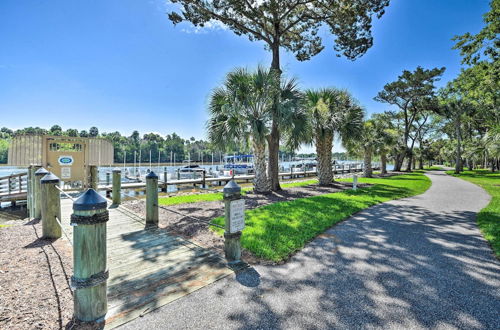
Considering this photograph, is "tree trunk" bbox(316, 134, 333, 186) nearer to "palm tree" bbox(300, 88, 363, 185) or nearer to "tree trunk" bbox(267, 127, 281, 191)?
"palm tree" bbox(300, 88, 363, 185)

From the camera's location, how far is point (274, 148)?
10.5 metres

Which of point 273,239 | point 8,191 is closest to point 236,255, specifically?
point 273,239

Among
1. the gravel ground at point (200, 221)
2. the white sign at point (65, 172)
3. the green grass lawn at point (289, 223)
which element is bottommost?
the gravel ground at point (200, 221)

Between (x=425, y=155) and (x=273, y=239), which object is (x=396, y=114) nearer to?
(x=425, y=155)

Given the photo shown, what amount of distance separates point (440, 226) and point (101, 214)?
6.63 metres

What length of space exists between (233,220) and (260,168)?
6573 millimetres

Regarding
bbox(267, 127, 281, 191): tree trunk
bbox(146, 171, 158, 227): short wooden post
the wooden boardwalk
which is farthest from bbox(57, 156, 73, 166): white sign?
bbox(267, 127, 281, 191): tree trunk

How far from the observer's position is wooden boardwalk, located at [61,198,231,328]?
96.6 inches

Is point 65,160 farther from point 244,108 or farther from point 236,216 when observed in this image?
point 236,216

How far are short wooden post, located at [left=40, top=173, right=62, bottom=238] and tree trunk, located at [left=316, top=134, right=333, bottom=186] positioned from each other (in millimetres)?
11693

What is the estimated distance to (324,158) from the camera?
1315 cm

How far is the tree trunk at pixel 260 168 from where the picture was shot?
31.8 ft

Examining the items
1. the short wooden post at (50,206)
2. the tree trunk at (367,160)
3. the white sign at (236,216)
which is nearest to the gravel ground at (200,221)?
the white sign at (236,216)

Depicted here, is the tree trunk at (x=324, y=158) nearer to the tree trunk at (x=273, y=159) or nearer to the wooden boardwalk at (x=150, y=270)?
the tree trunk at (x=273, y=159)
